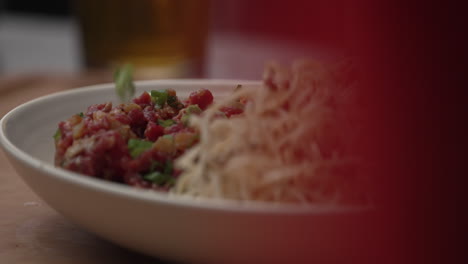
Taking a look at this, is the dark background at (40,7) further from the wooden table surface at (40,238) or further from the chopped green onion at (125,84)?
the wooden table surface at (40,238)

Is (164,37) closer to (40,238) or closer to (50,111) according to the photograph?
(50,111)

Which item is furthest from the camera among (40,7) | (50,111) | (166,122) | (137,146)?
(40,7)

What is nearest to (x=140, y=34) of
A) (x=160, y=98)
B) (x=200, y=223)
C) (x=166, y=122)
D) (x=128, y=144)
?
(x=160, y=98)

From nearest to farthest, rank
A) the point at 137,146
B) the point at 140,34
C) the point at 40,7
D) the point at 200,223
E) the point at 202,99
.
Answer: the point at 200,223 < the point at 137,146 < the point at 202,99 < the point at 140,34 < the point at 40,7

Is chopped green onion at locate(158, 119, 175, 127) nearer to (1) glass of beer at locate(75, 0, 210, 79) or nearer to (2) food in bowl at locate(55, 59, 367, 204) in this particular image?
(2) food in bowl at locate(55, 59, 367, 204)

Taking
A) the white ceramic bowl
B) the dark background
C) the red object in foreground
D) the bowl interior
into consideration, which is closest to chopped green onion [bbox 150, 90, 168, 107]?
the red object in foreground
